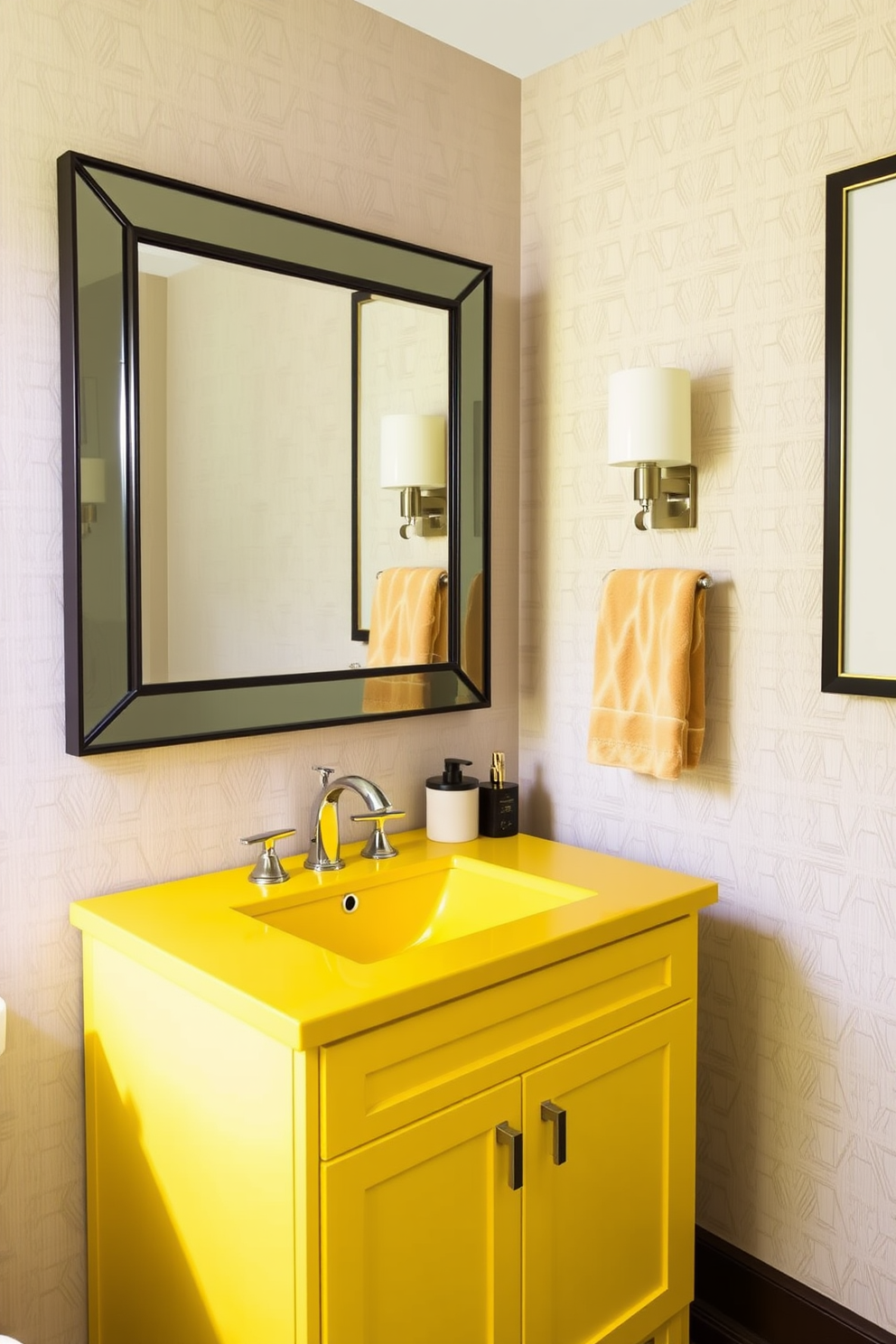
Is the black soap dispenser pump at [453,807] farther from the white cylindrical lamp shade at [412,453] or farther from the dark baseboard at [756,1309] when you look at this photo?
the dark baseboard at [756,1309]

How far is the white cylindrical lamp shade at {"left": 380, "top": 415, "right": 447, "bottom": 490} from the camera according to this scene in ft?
6.15

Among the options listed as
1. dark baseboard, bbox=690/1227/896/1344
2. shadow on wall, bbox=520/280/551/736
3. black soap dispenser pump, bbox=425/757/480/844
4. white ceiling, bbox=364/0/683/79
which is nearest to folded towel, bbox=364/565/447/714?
black soap dispenser pump, bbox=425/757/480/844

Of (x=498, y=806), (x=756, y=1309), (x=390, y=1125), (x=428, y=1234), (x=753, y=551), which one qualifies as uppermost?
(x=753, y=551)

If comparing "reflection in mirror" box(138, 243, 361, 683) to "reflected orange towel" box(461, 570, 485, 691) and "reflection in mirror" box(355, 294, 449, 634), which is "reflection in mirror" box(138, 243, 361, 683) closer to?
"reflection in mirror" box(355, 294, 449, 634)

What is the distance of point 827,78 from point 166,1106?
1.78 m

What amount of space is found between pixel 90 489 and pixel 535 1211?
1153 mm

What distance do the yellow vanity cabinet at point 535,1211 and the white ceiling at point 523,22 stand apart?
1.69m

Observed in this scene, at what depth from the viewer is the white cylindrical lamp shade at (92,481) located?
149 centimetres

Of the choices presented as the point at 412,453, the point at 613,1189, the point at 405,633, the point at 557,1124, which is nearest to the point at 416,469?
the point at 412,453

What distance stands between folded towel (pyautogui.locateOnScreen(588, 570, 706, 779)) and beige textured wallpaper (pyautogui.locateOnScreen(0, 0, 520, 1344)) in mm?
436

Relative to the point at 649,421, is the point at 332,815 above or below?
below

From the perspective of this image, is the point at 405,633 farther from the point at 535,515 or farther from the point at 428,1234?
the point at 428,1234

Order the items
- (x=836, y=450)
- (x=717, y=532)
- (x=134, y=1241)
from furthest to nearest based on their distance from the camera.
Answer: (x=717, y=532) → (x=836, y=450) → (x=134, y=1241)

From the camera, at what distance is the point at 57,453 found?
151 centimetres
